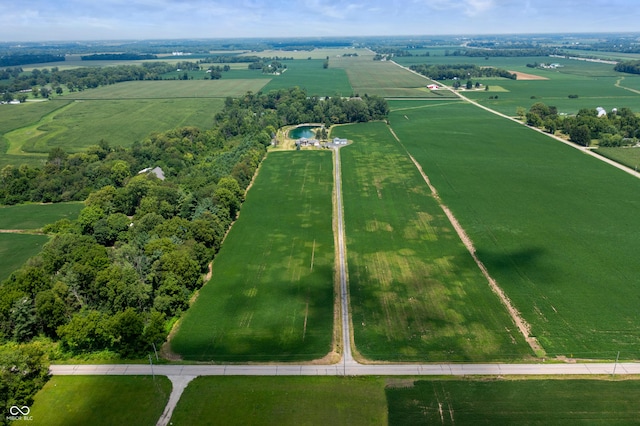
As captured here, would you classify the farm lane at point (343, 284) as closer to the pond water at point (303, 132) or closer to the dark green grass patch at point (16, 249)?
the dark green grass patch at point (16, 249)

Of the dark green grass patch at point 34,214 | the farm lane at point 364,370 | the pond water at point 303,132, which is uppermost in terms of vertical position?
the pond water at point 303,132

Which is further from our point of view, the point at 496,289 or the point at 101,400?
the point at 496,289

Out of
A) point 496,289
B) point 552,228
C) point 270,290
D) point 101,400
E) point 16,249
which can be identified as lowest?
point 101,400

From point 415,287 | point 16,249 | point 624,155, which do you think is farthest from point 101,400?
point 624,155

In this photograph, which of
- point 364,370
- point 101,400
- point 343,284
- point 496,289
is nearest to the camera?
point 101,400

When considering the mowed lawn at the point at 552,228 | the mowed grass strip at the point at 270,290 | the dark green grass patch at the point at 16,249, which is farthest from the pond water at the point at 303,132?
the dark green grass patch at the point at 16,249

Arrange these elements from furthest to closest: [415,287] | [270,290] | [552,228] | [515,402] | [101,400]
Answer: [552,228]
[415,287]
[270,290]
[101,400]
[515,402]

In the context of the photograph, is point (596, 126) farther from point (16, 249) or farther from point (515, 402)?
point (16, 249)
